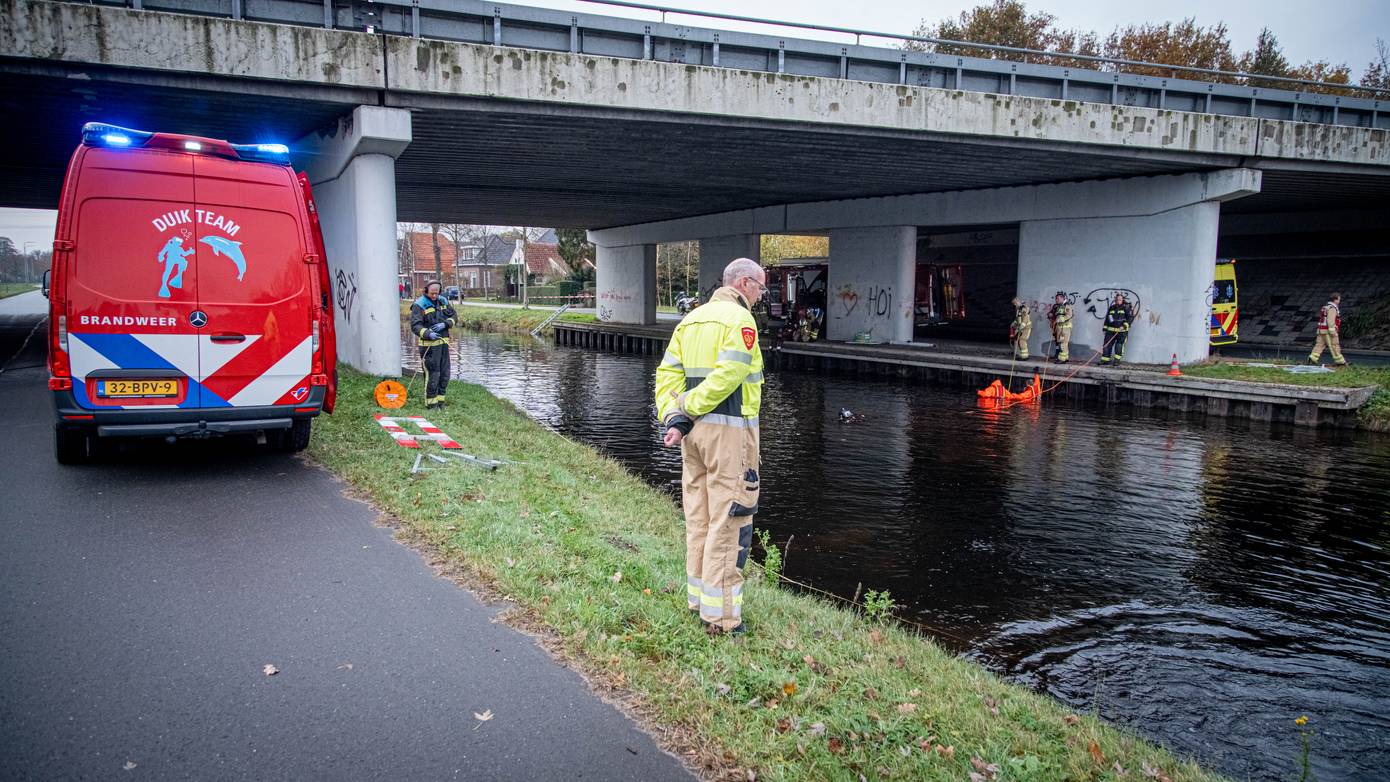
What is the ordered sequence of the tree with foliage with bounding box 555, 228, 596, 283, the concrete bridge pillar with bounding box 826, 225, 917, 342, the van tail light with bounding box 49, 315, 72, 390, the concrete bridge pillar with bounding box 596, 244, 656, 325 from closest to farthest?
1. the van tail light with bounding box 49, 315, 72, 390
2. the concrete bridge pillar with bounding box 826, 225, 917, 342
3. the concrete bridge pillar with bounding box 596, 244, 656, 325
4. the tree with foliage with bounding box 555, 228, 596, 283

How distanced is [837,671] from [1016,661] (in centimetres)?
264

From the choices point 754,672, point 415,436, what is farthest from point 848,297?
point 754,672

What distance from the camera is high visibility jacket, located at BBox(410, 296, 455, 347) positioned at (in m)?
12.1

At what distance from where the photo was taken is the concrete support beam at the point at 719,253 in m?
32.0

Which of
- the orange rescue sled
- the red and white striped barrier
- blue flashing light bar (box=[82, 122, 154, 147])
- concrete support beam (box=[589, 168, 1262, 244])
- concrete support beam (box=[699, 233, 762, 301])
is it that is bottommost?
the orange rescue sled

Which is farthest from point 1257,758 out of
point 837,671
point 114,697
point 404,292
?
point 404,292

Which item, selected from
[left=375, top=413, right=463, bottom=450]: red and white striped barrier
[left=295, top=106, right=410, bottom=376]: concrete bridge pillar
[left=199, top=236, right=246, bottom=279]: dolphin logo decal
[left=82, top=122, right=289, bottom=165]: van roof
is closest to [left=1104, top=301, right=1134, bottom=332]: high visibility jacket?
[left=295, top=106, right=410, bottom=376]: concrete bridge pillar

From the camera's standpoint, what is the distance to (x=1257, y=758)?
4.87 m

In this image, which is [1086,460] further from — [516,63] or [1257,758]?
[516,63]

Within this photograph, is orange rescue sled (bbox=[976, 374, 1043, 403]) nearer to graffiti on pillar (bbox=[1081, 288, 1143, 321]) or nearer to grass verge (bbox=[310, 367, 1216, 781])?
graffiti on pillar (bbox=[1081, 288, 1143, 321])

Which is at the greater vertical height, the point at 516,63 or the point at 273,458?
the point at 516,63

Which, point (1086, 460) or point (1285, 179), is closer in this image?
point (1086, 460)

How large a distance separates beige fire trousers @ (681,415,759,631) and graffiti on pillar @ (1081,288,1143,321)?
65.2ft

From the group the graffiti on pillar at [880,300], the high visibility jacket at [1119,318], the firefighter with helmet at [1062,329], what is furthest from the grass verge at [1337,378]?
the graffiti on pillar at [880,300]
